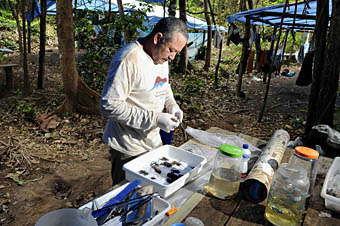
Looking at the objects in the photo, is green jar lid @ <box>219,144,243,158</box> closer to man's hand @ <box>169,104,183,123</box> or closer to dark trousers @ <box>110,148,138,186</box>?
man's hand @ <box>169,104,183,123</box>

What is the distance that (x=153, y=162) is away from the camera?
5.86ft

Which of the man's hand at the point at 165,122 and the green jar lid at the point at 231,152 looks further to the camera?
the man's hand at the point at 165,122

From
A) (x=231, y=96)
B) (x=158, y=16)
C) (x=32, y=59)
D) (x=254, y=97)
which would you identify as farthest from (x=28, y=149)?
(x=158, y=16)

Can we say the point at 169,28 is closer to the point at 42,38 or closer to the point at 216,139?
the point at 216,139

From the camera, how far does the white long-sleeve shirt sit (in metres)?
1.71

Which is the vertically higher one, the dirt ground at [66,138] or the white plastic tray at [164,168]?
the white plastic tray at [164,168]

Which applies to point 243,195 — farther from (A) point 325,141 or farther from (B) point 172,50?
(A) point 325,141

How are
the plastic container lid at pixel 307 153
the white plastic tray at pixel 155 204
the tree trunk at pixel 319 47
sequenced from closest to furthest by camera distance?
the white plastic tray at pixel 155 204 < the plastic container lid at pixel 307 153 < the tree trunk at pixel 319 47

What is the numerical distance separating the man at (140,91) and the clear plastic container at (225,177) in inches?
17.5

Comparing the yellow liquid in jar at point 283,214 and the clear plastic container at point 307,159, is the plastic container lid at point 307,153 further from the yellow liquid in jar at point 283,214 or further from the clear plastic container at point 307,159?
the yellow liquid in jar at point 283,214

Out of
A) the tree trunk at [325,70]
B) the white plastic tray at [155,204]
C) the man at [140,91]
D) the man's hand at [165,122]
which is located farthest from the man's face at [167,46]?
the tree trunk at [325,70]

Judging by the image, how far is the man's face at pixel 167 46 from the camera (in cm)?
177

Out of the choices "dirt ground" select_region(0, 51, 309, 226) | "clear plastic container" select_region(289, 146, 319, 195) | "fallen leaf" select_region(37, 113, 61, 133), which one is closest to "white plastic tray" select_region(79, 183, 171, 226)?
"clear plastic container" select_region(289, 146, 319, 195)

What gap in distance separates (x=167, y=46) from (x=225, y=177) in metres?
0.94
